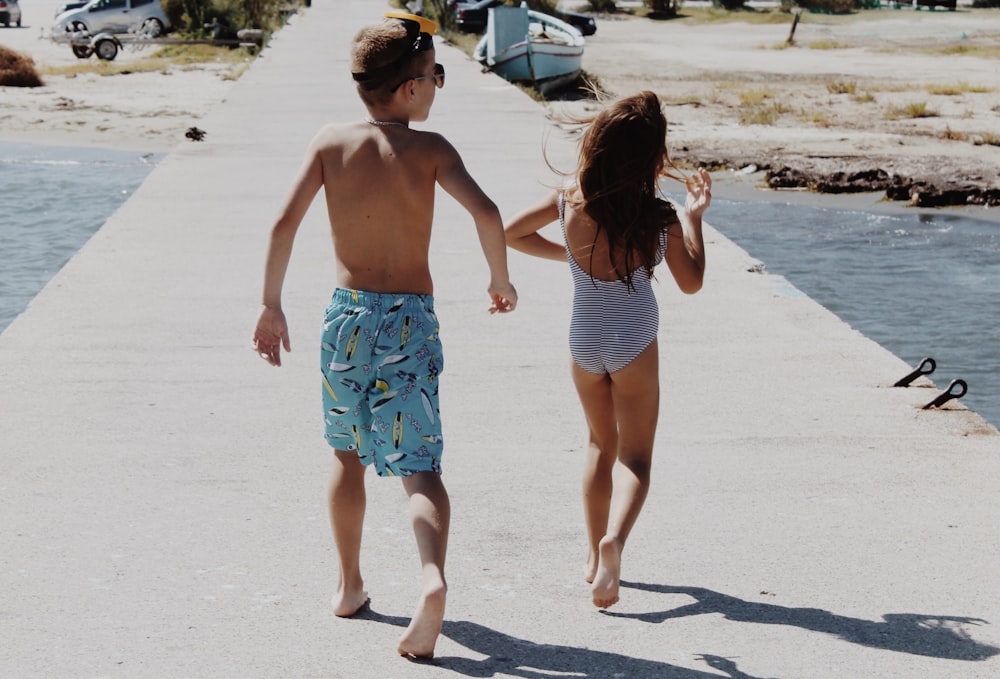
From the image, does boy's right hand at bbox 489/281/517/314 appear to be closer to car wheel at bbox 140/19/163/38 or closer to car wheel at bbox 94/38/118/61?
car wheel at bbox 94/38/118/61

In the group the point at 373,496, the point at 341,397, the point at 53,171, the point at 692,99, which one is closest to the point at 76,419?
the point at 373,496

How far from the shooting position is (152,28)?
1438 inches

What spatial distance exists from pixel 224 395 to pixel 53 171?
13.3m

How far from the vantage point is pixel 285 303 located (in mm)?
7496

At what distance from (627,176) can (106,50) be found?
3060cm

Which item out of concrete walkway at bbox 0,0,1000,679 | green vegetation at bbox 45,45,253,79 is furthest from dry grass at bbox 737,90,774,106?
concrete walkway at bbox 0,0,1000,679

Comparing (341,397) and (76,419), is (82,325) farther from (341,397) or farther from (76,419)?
(341,397)

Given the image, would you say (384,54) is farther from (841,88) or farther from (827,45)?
(827,45)

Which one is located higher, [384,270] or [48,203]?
[384,270]

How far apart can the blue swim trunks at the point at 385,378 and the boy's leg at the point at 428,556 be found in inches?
2.2

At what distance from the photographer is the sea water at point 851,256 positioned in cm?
1038

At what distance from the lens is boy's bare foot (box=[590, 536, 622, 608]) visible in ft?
11.7

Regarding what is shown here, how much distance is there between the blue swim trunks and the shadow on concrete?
498mm

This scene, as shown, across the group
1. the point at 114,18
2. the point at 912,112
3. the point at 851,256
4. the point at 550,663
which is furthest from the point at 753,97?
the point at 550,663
